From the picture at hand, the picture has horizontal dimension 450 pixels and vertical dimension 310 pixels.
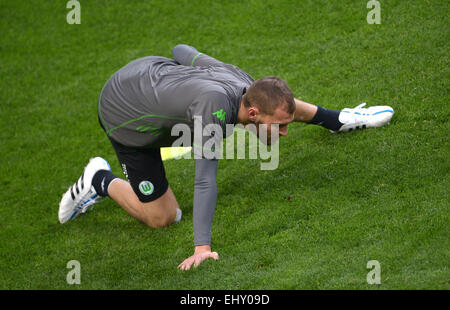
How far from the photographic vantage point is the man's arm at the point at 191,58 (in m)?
4.70

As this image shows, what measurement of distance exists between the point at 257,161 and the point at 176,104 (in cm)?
159

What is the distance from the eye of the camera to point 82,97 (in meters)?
7.25

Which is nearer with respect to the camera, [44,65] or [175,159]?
[175,159]

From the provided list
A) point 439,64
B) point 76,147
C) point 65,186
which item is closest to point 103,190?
point 65,186

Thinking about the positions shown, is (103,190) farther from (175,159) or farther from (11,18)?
(11,18)

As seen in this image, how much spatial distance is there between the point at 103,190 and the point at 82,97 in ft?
8.19

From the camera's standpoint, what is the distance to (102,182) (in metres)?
5.14

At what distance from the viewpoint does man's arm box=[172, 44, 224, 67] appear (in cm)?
470

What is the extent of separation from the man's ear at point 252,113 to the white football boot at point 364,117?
4.64 ft
